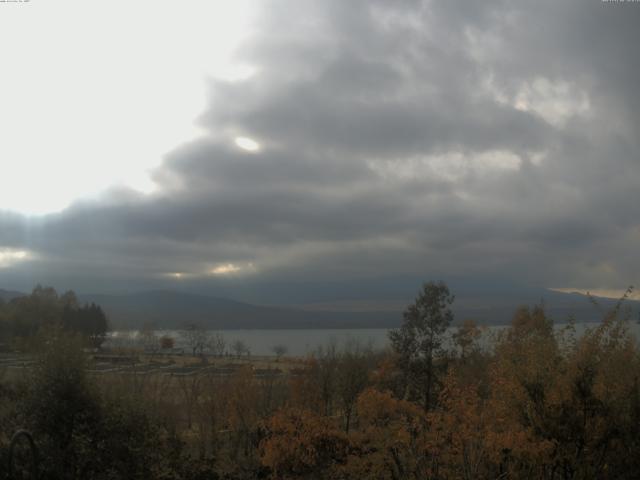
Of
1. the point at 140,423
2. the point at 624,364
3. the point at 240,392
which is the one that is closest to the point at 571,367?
the point at 624,364

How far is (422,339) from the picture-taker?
95.9 ft

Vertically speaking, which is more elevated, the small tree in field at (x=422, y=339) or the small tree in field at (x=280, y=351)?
the small tree in field at (x=422, y=339)

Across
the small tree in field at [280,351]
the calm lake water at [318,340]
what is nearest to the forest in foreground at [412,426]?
the calm lake water at [318,340]

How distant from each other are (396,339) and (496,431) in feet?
52.7

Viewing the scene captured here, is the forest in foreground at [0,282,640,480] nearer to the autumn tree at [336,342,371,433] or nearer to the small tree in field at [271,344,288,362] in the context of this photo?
the autumn tree at [336,342,371,433]

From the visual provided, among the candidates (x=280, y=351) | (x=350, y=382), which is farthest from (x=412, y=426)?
(x=280, y=351)

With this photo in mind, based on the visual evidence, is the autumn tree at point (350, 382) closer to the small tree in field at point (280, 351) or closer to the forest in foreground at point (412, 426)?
the forest in foreground at point (412, 426)

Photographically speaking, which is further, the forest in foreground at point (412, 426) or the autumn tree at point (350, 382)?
the autumn tree at point (350, 382)

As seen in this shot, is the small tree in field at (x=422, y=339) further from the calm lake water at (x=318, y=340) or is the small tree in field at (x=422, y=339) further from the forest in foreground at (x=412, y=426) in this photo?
the forest in foreground at (x=412, y=426)

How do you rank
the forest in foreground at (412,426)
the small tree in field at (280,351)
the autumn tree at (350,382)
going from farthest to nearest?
1. the small tree in field at (280,351)
2. the autumn tree at (350,382)
3. the forest in foreground at (412,426)

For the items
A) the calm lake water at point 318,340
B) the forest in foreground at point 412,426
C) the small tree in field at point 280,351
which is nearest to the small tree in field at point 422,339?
the calm lake water at point 318,340

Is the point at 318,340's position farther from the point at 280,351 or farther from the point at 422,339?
the point at 422,339

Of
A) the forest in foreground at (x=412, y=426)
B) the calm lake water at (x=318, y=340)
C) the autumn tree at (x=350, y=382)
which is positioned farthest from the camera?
the autumn tree at (x=350, y=382)

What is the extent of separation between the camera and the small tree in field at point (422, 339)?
29.1m
